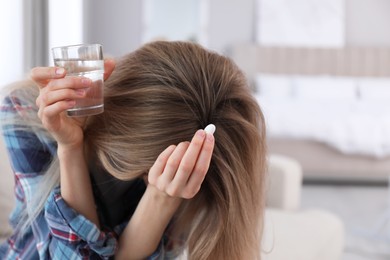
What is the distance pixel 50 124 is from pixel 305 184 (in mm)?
3128

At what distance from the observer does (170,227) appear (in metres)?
1.20

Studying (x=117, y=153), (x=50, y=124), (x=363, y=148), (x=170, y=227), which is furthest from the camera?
(x=363, y=148)

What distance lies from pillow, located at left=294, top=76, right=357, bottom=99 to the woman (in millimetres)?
3388

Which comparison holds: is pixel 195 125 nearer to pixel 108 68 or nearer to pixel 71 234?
pixel 108 68

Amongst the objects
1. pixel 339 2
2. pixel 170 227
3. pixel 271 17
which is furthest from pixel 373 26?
pixel 170 227

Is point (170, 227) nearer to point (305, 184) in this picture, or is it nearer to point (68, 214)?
point (68, 214)

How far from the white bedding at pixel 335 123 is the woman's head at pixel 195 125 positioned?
2588 mm

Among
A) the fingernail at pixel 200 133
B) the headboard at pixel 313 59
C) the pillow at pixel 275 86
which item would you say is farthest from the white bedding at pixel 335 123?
the fingernail at pixel 200 133

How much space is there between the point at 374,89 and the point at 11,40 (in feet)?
10.6

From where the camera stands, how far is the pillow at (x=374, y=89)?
14.4 ft

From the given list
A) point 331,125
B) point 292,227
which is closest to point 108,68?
point 292,227

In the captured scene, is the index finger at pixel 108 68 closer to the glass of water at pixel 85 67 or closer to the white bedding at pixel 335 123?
the glass of water at pixel 85 67

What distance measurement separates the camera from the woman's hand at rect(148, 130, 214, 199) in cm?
82

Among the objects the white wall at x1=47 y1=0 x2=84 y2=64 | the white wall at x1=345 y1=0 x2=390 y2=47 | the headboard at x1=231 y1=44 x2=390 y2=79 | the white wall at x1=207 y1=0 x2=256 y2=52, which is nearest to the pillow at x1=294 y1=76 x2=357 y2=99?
the headboard at x1=231 y1=44 x2=390 y2=79
